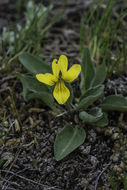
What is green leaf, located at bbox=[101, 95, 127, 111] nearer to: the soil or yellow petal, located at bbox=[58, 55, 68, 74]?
the soil

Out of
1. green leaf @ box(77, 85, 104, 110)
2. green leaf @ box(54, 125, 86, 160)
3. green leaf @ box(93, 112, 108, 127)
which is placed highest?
green leaf @ box(77, 85, 104, 110)

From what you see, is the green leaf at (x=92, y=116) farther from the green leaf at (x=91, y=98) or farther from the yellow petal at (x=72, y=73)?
the yellow petal at (x=72, y=73)

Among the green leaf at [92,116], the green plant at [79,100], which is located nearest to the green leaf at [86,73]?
the green plant at [79,100]

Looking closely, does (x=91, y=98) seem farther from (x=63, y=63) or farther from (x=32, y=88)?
(x=32, y=88)

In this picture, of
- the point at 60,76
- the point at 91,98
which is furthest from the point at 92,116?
the point at 60,76

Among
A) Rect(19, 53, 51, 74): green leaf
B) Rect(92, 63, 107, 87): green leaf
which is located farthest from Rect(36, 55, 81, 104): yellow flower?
Rect(92, 63, 107, 87): green leaf

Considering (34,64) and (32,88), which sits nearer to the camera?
(32,88)
